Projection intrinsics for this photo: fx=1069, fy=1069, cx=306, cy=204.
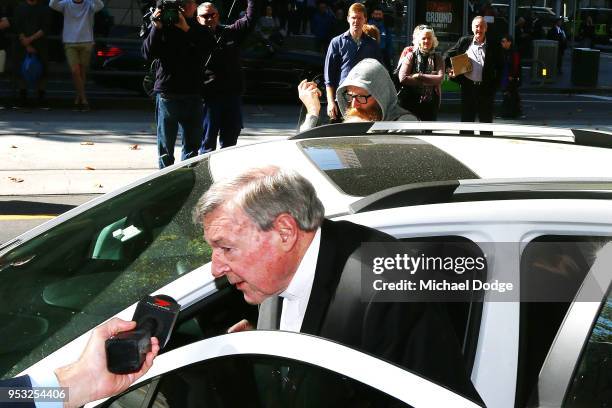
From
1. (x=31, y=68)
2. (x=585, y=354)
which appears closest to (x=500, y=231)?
(x=585, y=354)

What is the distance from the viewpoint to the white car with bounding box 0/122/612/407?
7.36 ft

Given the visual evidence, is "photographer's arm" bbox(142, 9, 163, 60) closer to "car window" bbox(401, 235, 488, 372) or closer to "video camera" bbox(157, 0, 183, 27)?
"video camera" bbox(157, 0, 183, 27)

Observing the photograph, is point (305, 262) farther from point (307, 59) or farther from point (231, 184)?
point (307, 59)

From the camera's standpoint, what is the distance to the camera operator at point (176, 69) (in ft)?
28.1

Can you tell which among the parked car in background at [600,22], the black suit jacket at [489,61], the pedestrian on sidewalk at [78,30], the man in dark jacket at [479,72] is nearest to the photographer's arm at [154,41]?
the man in dark jacket at [479,72]

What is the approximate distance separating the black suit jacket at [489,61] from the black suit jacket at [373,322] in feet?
33.3

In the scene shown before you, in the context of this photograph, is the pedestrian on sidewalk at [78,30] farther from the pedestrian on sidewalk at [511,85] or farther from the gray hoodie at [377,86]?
the gray hoodie at [377,86]

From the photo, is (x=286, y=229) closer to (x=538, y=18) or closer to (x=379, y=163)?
(x=379, y=163)

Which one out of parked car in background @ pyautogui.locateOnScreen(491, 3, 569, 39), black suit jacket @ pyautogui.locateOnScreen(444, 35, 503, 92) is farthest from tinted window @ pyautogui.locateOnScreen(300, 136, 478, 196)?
parked car in background @ pyautogui.locateOnScreen(491, 3, 569, 39)

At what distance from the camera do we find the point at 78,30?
15.3 meters

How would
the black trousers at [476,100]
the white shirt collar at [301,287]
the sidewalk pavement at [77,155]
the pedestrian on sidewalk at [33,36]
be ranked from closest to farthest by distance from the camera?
the white shirt collar at [301,287], the sidewalk pavement at [77,155], the black trousers at [476,100], the pedestrian on sidewalk at [33,36]

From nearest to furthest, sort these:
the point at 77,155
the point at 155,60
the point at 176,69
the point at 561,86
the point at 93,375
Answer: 1. the point at 93,375
2. the point at 176,69
3. the point at 155,60
4. the point at 77,155
5. the point at 561,86

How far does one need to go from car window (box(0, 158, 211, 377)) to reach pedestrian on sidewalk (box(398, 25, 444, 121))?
660cm

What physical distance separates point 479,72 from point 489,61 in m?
0.17
